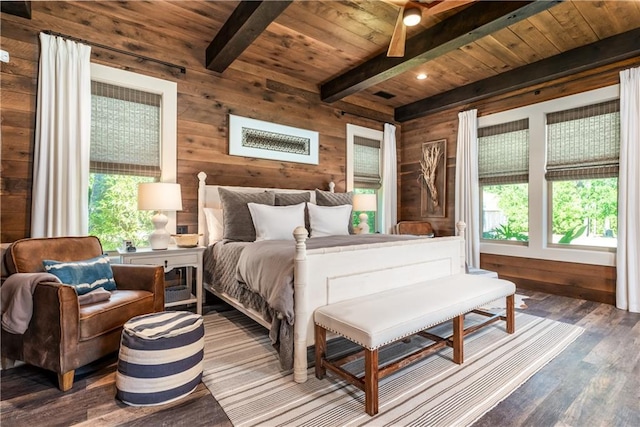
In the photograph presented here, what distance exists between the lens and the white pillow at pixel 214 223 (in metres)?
3.39

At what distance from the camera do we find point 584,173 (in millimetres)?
3779

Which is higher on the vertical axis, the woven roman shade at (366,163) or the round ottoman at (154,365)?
the woven roman shade at (366,163)

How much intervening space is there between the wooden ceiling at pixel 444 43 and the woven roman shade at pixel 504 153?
0.61 metres

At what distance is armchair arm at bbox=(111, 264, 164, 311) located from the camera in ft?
7.82

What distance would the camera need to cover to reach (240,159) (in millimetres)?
3908

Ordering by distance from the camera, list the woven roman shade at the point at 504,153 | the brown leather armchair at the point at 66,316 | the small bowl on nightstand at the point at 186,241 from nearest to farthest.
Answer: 1. the brown leather armchair at the point at 66,316
2. the small bowl on nightstand at the point at 186,241
3. the woven roman shade at the point at 504,153

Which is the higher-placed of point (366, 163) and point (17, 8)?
point (17, 8)

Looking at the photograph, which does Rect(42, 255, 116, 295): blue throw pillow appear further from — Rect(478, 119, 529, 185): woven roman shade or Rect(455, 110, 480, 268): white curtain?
Rect(478, 119, 529, 185): woven roman shade

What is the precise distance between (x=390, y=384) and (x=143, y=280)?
76.1 inches

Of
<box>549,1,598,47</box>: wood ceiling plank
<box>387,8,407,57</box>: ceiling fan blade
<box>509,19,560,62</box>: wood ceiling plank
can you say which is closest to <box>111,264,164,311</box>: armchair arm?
<box>387,8,407,57</box>: ceiling fan blade

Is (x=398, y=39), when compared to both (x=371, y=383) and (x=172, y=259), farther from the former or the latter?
(x=172, y=259)

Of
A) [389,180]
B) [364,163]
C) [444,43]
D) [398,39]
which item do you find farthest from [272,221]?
[389,180]

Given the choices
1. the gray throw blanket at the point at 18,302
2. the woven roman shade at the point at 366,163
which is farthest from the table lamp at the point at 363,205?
the gray throw blanket at the point at 18,302

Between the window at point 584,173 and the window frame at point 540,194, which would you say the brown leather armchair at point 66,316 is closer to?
the window frame at point 540,194
